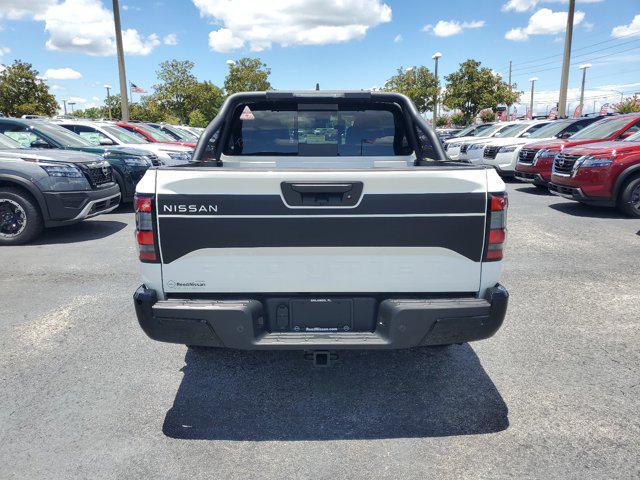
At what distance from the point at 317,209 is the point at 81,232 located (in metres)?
7.08

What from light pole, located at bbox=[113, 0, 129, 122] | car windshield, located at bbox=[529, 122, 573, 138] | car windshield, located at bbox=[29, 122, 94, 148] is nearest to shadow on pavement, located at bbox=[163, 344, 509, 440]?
car windshield, located at bbox=[29, 122, 94, 148]

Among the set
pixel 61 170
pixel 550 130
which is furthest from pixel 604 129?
pixel 61 170

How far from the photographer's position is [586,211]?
977 centimetres

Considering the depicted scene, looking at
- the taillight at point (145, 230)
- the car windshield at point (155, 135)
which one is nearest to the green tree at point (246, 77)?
the car windshield at point (155, 135)

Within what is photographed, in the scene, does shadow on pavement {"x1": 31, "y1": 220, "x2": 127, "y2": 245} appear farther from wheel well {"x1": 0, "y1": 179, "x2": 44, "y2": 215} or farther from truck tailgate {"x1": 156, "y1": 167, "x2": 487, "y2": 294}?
truck tailgate {"x1": 156, "y1": 167, "x2": 487, "y2": 294}

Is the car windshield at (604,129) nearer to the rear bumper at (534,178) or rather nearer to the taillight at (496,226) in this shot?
the rear bumper at (534,178)

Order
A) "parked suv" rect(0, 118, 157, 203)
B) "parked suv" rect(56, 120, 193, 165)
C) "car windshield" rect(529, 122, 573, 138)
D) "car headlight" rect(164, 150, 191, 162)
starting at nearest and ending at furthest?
"parked suv" rect(0, 118, 157, 203) → "parked suv" rect(56, 120, 193, 165) → "car headlight" rect(164, 150, 191, 162) → "car windshield" rect(529, 122, 573, 138)

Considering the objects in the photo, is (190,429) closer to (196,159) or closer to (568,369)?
(196,159)

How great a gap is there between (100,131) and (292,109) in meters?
9.31

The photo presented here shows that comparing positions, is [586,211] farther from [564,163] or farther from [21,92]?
[21,92]

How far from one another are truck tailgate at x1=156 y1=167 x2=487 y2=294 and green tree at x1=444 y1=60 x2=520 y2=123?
36063mm

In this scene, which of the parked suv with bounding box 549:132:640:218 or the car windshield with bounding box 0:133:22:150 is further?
the parked suv with bounding box 549:132:640:218

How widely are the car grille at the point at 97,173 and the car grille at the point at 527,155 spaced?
9.94 meters

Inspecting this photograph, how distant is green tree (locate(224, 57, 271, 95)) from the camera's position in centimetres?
4891
